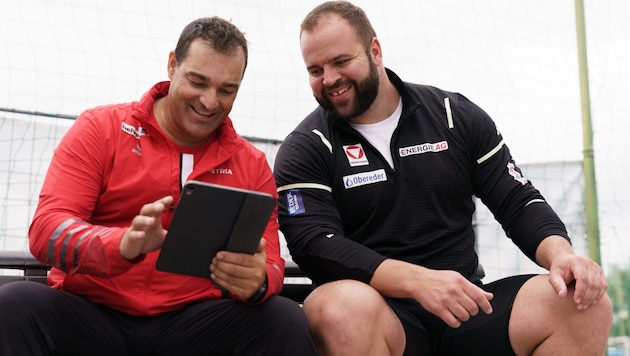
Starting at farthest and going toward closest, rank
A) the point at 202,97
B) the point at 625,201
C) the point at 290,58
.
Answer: the point at 625,201 < the point at 290,58 < the point at 202,97

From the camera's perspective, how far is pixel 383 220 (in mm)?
2520

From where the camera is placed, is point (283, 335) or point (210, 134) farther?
point (210, 134)

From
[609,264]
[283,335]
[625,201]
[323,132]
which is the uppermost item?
[323,132]

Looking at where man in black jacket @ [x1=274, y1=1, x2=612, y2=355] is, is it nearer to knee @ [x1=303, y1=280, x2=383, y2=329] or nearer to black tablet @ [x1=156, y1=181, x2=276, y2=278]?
knee @ [x1=303, y1=280, x2=383, y2=329]

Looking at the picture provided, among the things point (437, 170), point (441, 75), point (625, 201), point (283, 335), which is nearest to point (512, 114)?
point (441, 75)

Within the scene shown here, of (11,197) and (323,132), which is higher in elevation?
(323,132)

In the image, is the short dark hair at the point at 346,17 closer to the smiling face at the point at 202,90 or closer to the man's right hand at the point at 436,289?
the smiling face at the point at 202,90

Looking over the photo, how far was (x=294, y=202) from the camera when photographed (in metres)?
2.46

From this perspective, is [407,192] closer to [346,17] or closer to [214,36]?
[346,17]

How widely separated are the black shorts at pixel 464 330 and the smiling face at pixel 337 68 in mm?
682

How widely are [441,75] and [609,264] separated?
157 centimetres

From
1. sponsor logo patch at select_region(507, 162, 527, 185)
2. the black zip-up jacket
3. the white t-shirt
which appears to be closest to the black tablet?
the black zip-up jacket

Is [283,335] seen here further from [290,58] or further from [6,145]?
[290,58]

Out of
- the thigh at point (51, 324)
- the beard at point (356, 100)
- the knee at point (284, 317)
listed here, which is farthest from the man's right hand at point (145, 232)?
the beard at point (356, 100)
